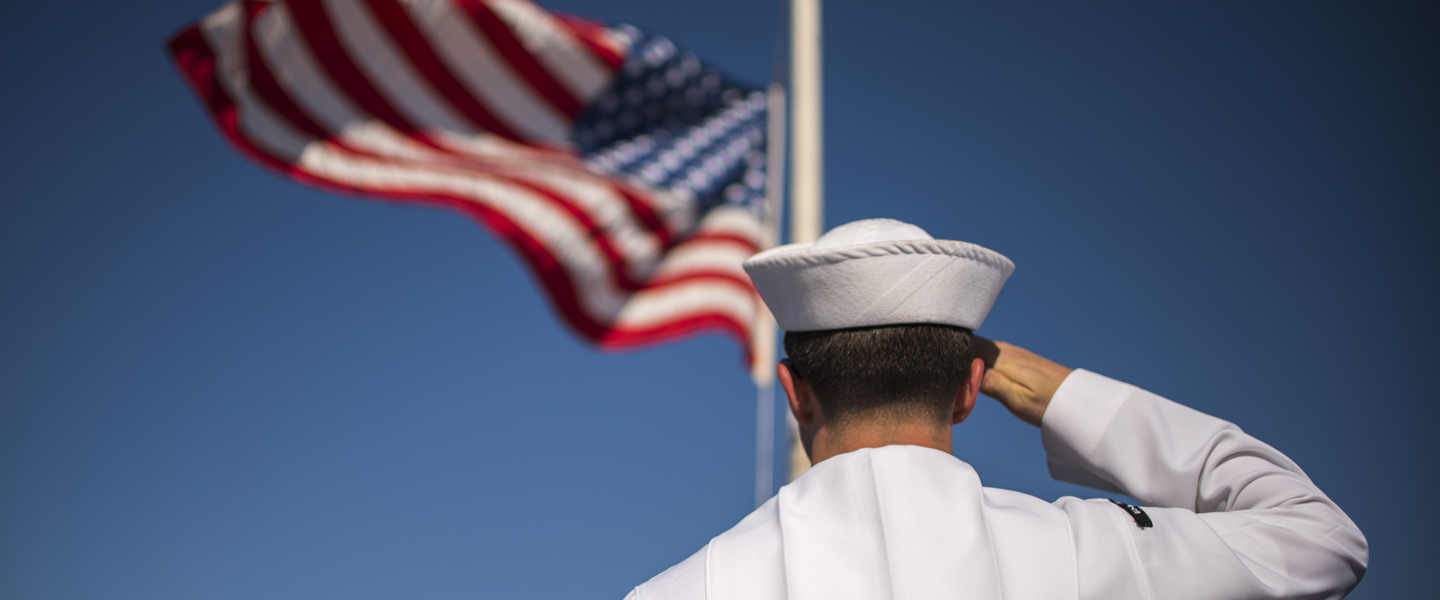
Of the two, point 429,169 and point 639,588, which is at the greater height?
point 429,169

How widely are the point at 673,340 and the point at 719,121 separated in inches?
80.9

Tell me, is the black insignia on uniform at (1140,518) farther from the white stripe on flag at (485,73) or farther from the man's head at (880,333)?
the white stripe on flag at (485,73)

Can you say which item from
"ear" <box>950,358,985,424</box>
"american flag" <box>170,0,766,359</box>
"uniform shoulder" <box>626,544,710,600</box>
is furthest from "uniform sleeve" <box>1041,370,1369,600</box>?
"american flag" <box>170,0,766,359</box>

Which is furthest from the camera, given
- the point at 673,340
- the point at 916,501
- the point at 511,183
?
the point at 673,340

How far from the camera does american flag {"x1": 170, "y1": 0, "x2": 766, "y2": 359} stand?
316 inches

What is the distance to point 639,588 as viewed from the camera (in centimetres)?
166

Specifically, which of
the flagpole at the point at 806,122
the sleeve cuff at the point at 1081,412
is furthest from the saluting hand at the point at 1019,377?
the flagpole at the point at 806,122

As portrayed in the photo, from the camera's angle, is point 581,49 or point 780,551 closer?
point 780,551

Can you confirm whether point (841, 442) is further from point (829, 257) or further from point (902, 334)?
point (829, 257)

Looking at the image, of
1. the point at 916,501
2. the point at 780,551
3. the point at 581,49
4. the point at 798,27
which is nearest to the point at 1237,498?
the point at 916,501

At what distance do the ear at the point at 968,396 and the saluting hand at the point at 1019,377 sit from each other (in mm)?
217

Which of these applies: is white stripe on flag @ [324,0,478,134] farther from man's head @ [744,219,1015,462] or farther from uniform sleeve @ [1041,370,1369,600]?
uniform sleeve @ [1041,370,1369,600]

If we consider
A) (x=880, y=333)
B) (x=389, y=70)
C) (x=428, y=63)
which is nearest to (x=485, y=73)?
(x=428, y=63)

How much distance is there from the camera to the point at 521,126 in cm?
859
